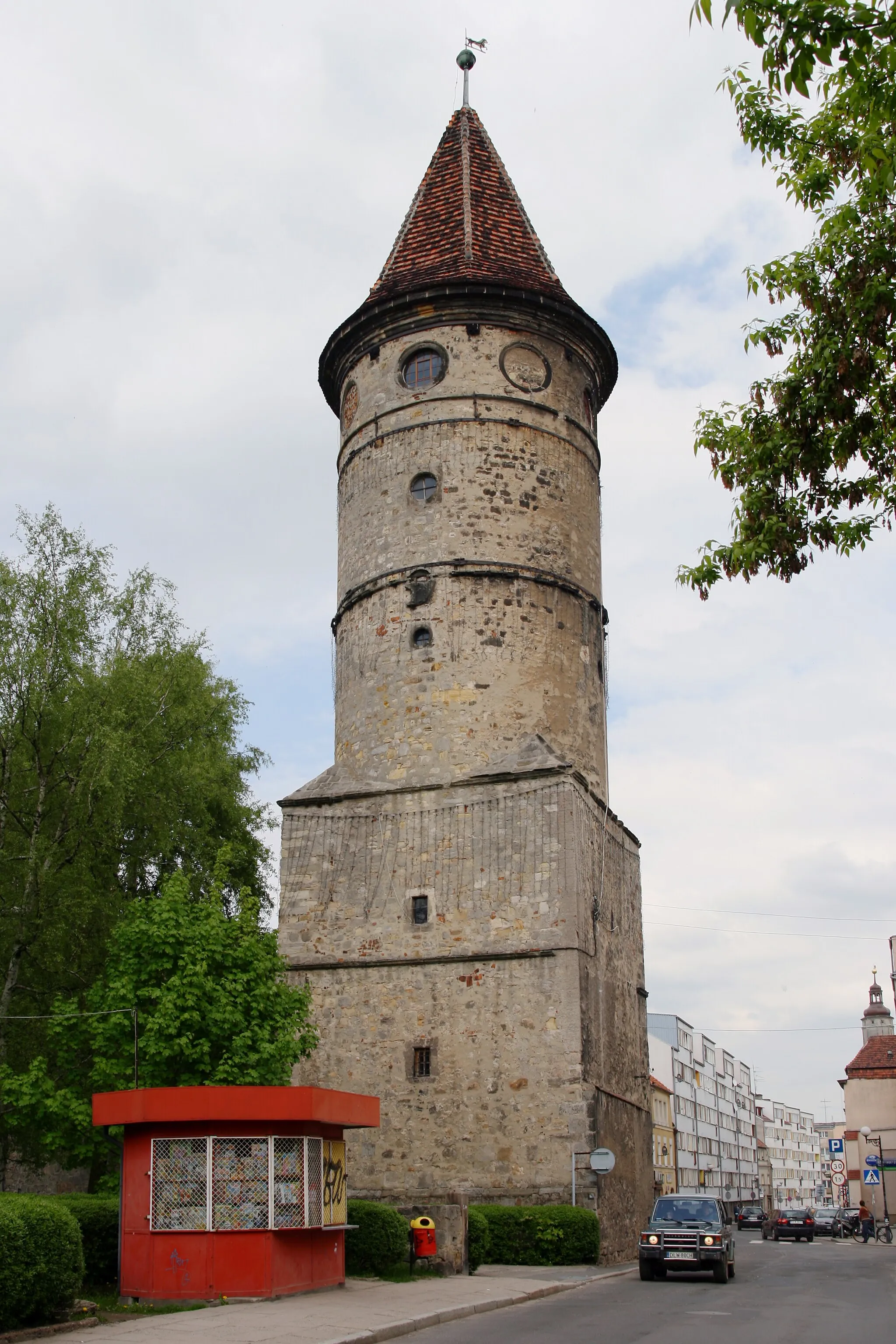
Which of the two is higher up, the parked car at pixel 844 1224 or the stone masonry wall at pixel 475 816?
the stone masonry wall at pixel 475 816

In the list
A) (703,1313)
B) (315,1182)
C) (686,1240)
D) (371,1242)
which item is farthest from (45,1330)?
(686,1240)

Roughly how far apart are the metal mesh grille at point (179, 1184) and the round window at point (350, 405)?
16147mm

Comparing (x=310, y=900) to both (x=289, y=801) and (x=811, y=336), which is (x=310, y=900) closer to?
(x=289, y=801)

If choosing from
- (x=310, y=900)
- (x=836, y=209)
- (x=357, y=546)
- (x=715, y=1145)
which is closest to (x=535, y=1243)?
(x=310, y=900)

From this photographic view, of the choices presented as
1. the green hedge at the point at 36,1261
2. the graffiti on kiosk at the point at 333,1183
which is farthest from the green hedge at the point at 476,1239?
the green hedge at the point at 36,1261

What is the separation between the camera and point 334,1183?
1397 cm

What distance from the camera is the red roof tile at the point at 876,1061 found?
62469 millimetres

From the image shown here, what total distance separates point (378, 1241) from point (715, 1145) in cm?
9076

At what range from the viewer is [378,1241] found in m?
15.7

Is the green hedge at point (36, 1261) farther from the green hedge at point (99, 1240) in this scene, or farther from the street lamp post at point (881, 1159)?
the street lamp post at point (881, 1159)

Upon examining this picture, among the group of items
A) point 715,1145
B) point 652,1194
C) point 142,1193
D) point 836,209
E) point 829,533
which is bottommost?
point 715,1145

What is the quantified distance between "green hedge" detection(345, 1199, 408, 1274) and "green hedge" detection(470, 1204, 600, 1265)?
8.69 ft

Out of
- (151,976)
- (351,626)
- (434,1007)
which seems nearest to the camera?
(151,976)

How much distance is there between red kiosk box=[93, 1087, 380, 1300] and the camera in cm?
1260
